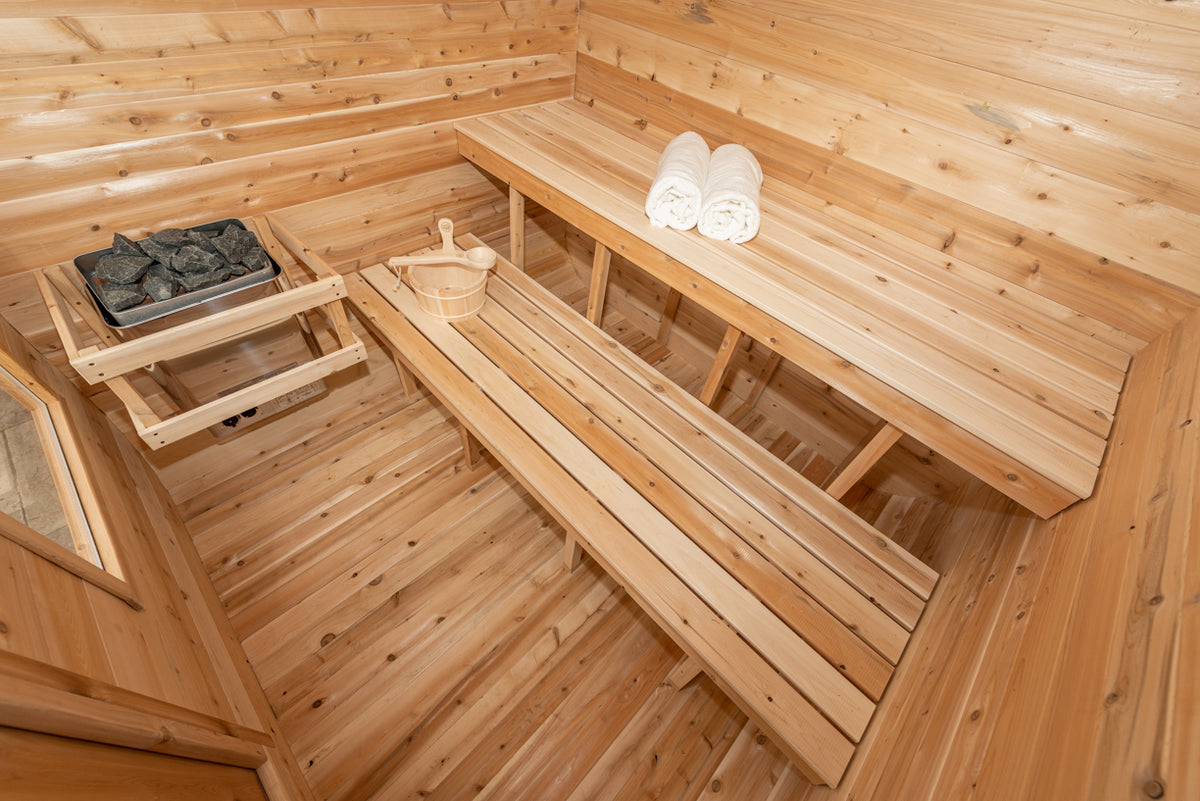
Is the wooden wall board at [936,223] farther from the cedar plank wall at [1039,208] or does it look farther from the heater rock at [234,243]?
the heater rock at [234,243]

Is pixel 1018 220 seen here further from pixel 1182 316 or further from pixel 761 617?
pixel 761 617

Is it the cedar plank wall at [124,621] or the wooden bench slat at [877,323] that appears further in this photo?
the wooden bench slat at [877,323]

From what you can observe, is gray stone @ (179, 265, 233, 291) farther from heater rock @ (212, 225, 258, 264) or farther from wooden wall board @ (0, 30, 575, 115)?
wooden wall board @ (0, 30, 575, 115)

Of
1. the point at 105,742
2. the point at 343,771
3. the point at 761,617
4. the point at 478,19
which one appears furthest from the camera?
the point at 478,19

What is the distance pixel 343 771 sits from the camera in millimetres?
1526

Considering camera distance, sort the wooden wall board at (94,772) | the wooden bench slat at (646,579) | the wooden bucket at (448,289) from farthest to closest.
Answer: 1. the wooden bucket at (448,289)
2. the wooden bench slat at (646,579)
3. the wooden wall board at (94,772)

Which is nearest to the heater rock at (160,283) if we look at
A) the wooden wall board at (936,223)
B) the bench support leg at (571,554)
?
the bench support leg at (571,554)

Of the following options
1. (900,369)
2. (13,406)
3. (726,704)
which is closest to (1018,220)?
(900,369)

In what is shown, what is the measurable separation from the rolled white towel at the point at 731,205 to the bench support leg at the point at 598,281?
0.48 metres

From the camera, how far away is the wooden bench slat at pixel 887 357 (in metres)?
1.12

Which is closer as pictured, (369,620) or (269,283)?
(269,283)

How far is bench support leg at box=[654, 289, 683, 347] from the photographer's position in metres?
2.85

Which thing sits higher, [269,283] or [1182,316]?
[269,283]

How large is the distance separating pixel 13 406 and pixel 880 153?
2.54 m
